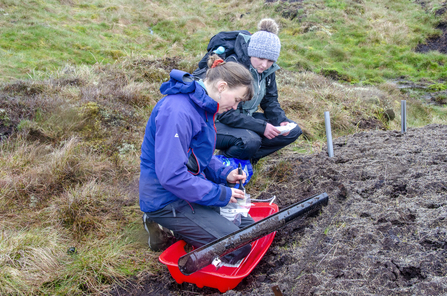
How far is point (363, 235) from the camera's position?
2.05 meters

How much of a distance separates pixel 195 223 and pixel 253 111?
1.98 metres

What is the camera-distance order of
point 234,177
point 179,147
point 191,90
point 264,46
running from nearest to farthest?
point 179,147
point 191,90
point 234,177
point 264,46

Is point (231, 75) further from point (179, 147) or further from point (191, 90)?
point (179, 147)

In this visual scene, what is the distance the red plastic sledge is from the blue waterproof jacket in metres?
0.45

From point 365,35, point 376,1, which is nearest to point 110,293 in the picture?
point 365,35

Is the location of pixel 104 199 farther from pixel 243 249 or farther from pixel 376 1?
pixel 376 1

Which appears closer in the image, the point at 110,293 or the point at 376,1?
the point at 110,293

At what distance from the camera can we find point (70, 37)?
30.9ft

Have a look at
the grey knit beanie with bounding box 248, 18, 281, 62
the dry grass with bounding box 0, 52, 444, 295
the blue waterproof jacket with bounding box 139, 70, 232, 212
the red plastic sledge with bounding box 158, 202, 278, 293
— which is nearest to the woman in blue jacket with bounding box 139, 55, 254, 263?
the blue waterproof jacket with bounding box 139, 70, 232, 212

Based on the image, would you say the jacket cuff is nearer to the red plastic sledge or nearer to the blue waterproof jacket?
the blue waterproof jacket

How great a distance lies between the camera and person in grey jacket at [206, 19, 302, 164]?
10.6ft

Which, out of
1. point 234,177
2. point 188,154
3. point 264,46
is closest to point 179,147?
point 188,154

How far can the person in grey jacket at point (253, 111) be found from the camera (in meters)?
3.25

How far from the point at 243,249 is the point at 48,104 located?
3730mm
